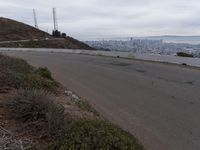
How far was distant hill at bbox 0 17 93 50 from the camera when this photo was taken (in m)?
61.4

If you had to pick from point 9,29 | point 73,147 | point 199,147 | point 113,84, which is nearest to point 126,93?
point 113,84

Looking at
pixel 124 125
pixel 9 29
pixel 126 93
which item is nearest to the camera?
pixel 124 125

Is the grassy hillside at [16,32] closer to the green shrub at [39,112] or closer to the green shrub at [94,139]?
the green shrub at [39,112]

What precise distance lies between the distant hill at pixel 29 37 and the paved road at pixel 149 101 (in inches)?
1670

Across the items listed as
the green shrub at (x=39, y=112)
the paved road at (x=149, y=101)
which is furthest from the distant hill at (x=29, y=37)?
the green shrub at (x=39, y=112)

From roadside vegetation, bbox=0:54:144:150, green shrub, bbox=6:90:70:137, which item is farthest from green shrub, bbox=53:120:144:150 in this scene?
green shrub, bbox=6:90:70:137

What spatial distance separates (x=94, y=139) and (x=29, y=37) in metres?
68.1

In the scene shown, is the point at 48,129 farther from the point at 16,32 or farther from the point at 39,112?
the point at 16,32

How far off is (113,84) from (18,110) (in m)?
8.48

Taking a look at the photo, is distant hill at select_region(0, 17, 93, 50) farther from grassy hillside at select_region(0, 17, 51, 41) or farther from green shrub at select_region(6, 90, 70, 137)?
green shrub at select_region(6, 90, 70, 137)

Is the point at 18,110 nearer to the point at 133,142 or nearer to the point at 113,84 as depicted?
the point at 133,142

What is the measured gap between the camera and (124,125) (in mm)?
8828

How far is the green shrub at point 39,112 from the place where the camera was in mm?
6538

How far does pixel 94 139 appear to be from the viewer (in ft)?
18.3
